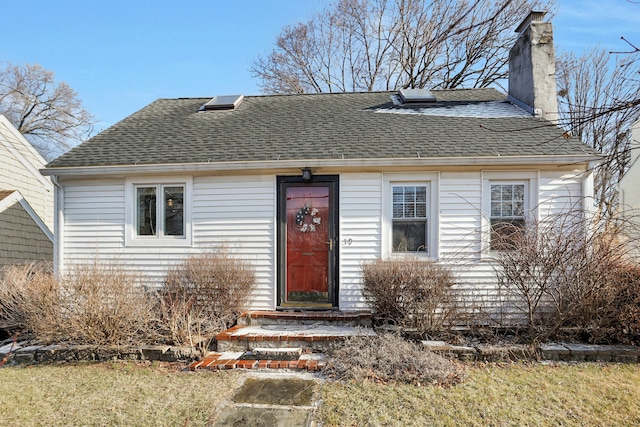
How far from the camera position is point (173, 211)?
682 cm

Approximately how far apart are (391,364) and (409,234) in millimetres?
2716

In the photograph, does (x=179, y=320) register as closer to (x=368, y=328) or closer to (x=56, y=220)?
(x=368, y=328)

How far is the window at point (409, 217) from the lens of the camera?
644 centimetres

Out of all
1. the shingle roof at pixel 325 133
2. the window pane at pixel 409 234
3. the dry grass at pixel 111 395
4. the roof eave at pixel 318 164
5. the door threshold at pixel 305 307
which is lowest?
the dry grass at pixel 111 395

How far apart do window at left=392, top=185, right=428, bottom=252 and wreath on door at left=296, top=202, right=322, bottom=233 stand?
1.44 meters

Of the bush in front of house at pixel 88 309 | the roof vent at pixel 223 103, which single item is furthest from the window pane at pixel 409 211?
the roof vent at pixel 223 103

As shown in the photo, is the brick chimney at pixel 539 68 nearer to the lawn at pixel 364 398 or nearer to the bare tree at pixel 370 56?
the lawn at pixel 364 398

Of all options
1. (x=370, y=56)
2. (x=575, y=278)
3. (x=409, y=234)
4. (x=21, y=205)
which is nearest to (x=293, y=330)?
(x=409, y=234)

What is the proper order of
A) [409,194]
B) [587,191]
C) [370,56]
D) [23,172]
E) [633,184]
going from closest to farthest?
[587,191] < [409,194] < [23,172] < [633,184] < [370,56]

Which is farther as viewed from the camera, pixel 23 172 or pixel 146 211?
pixel 23 172

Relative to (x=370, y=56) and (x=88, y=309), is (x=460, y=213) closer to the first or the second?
(x=88, y=309)

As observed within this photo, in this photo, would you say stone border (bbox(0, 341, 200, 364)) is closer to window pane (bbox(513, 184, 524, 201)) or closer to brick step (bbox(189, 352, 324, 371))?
brick step (bbox(189, 352, 324, 371))

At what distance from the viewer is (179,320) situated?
17.0 ft

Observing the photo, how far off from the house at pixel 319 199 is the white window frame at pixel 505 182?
0.07 ft
